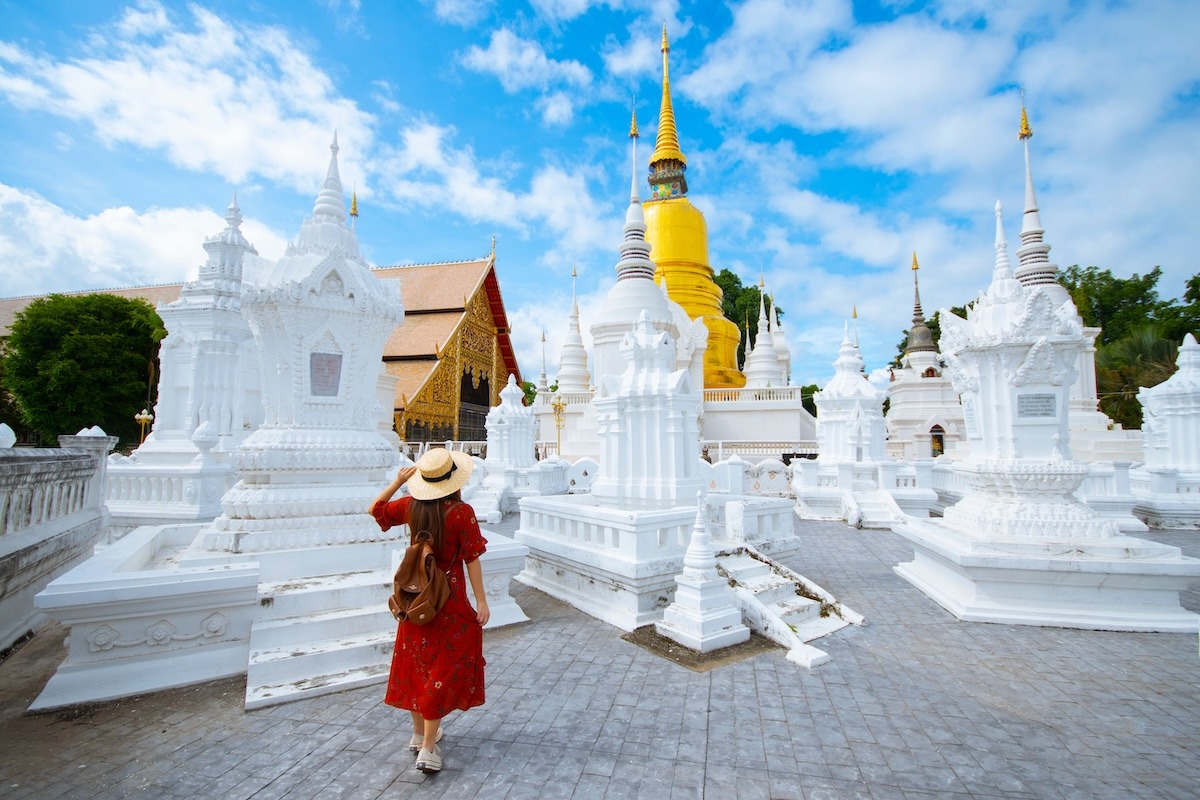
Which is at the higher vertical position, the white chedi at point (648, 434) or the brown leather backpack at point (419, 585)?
the white chedi at point (648, 434)

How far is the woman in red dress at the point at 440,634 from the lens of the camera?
2725mm

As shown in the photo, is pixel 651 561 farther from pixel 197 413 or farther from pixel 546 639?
pixel 197 413

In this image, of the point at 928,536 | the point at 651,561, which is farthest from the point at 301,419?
the point at 928,536

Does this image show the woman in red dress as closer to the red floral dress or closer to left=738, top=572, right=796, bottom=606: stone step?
the red floral dress

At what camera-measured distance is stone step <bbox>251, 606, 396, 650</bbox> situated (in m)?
3.88

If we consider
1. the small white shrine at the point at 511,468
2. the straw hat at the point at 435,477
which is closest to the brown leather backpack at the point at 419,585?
the straw hat at the point at 435,477

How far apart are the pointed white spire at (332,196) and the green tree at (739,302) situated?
33202mm

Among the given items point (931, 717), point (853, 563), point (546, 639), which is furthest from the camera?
point (853, 563)

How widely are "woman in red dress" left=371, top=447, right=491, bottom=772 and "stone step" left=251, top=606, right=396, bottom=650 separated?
147cm

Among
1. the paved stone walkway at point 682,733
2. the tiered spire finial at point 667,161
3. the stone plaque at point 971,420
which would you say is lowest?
the paved stone walkway at point 682,733

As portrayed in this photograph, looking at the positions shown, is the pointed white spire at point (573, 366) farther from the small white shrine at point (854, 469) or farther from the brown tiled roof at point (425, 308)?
the small white shrine at point (854, 469)

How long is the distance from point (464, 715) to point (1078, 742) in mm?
3417

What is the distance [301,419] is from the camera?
208 inches

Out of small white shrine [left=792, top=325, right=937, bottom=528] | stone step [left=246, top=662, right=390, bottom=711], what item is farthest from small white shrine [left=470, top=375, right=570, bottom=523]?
stone step [left=246, top=662, right=390, bottom=711]
